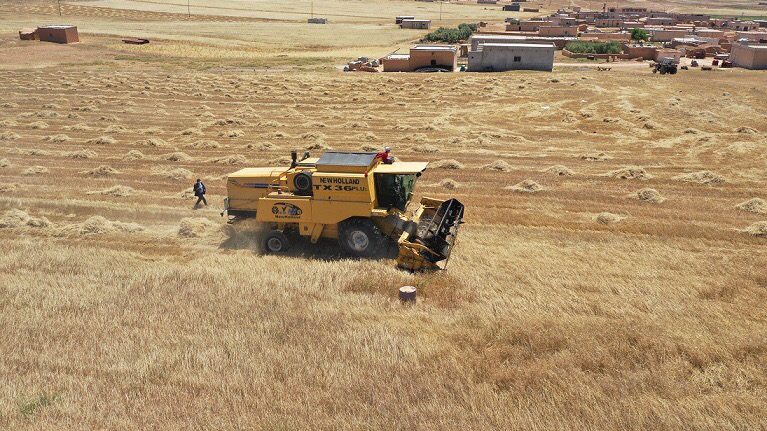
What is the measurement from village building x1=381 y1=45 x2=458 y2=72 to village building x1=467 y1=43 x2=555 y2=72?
7.31 ft

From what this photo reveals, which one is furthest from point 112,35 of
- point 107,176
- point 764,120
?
point 764,120

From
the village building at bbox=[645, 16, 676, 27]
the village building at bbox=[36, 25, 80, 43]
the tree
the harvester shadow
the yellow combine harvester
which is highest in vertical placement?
the village building at bbox=[645, 16, 676, 27]

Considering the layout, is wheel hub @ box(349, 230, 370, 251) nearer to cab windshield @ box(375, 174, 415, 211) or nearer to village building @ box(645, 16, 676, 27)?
cab windshield @ box(375, 174, 415, 211)

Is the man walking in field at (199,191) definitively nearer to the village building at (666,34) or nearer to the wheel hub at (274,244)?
the wheel hub at (274,244)

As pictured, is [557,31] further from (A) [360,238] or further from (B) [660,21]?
(A) [360,238]

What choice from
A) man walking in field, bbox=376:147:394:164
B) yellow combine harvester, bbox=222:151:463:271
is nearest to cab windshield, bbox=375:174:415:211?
yellow combine harvester, bbox=222:151:463:271

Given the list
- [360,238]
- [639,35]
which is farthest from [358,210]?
[639,35]

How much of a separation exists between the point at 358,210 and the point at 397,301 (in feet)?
9.58

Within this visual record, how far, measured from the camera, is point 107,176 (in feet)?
76.7

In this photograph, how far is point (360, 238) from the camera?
47.8ft

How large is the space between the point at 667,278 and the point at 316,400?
9065mm

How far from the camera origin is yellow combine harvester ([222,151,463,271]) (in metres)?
13.9

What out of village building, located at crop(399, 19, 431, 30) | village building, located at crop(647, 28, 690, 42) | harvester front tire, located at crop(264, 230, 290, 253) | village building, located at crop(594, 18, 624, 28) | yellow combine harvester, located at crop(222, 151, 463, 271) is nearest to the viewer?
yellow combine harvester, located at crop(222, 151, 463, 271)

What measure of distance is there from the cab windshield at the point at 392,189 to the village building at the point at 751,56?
5816cm
